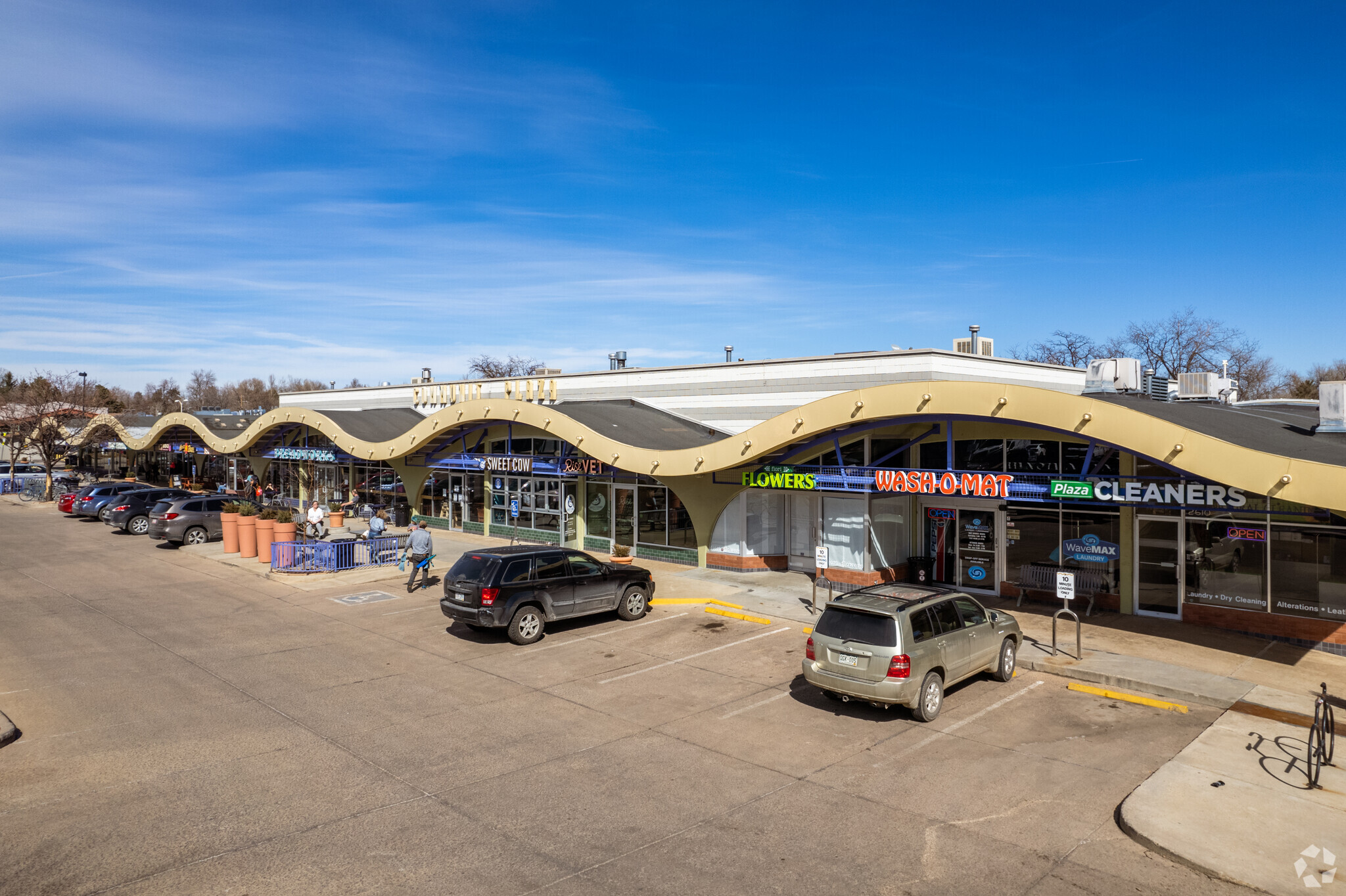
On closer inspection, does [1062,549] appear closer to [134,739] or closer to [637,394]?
[637,394]

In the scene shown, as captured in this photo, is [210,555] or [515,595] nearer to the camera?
[515,595]

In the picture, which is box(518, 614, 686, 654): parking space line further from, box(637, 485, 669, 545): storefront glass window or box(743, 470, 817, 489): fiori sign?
box(637, 485, 669, 545): storefront glass window

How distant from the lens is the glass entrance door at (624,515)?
26453mm

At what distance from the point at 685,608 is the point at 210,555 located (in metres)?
17.8

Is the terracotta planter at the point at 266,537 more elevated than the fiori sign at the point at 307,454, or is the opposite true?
the fiori sign at the point at 307,454

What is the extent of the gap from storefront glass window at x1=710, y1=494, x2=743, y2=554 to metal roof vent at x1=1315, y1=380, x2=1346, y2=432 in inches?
523

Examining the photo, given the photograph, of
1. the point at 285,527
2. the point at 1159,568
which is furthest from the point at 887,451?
the point at 285,527

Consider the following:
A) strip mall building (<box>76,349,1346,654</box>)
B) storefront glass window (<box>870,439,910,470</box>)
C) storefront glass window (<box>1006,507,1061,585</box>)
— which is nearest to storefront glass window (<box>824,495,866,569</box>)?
strip mall building (<box>76,349,1346,654</box>)

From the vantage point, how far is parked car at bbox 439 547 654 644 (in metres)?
15.4

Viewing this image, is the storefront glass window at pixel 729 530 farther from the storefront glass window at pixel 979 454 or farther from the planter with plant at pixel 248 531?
the planter with plant at pixel 248 531

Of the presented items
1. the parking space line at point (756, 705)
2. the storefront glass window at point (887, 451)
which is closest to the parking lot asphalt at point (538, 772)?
the parking space line at point (756, 705)

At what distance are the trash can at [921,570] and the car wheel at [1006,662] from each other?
21.9ft

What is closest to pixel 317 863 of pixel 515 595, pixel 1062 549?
pixel 515 595

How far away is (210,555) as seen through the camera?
2709cm
